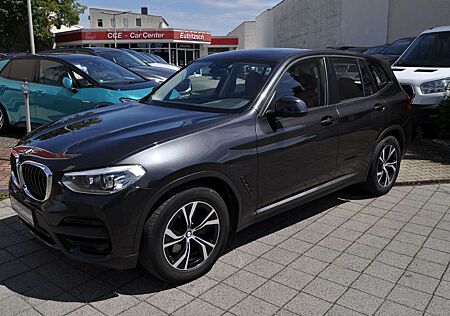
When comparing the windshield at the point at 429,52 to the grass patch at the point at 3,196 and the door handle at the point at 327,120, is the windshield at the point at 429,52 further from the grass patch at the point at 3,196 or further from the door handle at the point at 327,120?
the grass patch at the point at 3,196

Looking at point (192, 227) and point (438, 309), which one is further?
point (192, 227)

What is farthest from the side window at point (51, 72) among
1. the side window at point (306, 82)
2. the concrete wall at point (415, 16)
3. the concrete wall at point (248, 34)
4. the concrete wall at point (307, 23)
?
the concrete wall at point (248, 34)

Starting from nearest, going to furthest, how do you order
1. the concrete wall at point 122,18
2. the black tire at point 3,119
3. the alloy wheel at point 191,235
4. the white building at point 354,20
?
the alloy wheel at point 191,235
the black tire at point 3,119
the white building at point 354,20
the concrete wall at point 122,18

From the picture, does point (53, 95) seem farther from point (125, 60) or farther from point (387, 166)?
point (125, 60)

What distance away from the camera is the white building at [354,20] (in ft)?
71.9

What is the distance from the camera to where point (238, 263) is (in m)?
3.65

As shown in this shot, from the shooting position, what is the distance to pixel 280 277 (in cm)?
342

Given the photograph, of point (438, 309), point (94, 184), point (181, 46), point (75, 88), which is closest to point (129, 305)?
point (94, 184)

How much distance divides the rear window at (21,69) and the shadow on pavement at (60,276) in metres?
4.67

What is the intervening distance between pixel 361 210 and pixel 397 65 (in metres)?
5.42

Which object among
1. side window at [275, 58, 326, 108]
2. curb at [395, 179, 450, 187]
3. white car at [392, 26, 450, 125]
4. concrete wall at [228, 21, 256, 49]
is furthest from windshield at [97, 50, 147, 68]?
concrete wall at [228, 21, 256, 49]

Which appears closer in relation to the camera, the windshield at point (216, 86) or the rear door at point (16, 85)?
the windshield at point (216, 86)

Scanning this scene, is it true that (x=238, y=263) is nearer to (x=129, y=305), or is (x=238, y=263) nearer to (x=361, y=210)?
(x=129, y=305)

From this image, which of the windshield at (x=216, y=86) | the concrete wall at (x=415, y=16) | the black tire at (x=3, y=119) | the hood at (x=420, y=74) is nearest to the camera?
the windshield at (x=216, y=86)
